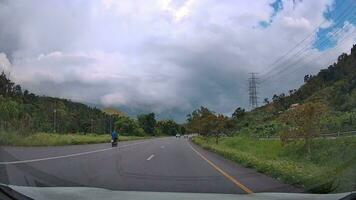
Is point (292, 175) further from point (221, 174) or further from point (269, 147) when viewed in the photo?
point (269, 147)

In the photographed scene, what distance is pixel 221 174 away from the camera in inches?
688

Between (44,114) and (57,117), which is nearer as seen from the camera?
(44,114)

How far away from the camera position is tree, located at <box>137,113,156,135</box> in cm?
18112

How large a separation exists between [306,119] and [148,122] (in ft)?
514

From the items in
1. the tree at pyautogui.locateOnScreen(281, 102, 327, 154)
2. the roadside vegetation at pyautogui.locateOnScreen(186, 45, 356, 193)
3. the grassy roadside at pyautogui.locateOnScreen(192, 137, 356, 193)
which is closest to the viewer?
the grassy roadside at pyautogui.locateOnScreen(192, 137, 356, 193)

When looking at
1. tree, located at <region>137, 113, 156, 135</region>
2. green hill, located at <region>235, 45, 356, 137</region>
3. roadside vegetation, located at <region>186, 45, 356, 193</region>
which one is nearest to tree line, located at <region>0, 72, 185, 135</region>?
tree, located at <region>137, 113, 156, 135</region>

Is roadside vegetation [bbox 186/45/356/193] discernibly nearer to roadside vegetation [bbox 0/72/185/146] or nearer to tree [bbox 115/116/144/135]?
roadside vegetation [bbox 0/72/185/146]

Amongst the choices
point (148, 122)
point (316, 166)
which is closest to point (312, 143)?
point (316, 166)

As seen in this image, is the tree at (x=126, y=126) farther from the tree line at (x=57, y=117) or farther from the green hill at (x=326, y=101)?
the green hill at (x=326, y=101)

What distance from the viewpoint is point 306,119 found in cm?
3089

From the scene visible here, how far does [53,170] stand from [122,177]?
2200mm

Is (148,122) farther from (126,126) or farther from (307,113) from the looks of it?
(307,113)

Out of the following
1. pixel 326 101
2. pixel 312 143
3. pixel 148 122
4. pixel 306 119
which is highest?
pixel 148 122

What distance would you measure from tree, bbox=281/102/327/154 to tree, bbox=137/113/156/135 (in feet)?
483
